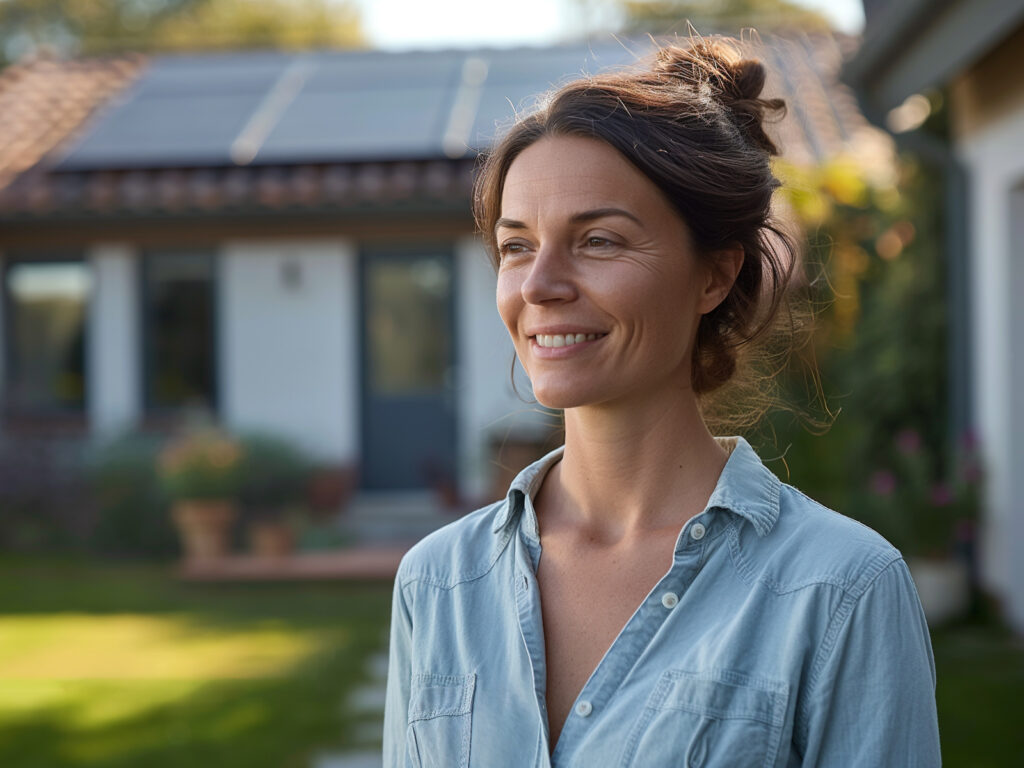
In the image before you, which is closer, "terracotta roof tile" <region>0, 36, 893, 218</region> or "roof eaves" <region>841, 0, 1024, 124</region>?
"roof eaves" <region>841, 0, 1024, 124</region>

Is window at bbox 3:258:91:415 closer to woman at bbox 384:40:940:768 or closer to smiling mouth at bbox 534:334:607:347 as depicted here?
woman at bbox 384:40:940:768

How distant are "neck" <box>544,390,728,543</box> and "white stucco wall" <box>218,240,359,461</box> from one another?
352 inches

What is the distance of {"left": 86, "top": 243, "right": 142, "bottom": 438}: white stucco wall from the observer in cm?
1091

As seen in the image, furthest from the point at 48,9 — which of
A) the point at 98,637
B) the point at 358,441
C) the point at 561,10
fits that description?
the point at 98,637

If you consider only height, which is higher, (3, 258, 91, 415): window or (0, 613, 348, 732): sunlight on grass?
(3, 258, 91, 415): window

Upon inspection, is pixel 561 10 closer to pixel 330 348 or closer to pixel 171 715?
pixel 330 348

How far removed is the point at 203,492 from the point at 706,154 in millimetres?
8117

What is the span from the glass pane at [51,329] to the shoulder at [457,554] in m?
10.1

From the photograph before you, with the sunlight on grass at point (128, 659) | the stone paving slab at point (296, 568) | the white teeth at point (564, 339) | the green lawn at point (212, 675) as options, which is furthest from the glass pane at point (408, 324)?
the white teeth at point (564, 339)

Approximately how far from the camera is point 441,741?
5.38 feet

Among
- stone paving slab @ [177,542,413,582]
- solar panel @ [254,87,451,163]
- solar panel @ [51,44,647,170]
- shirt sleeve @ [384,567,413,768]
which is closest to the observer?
shirt sleeve @ [384,567,413,768]

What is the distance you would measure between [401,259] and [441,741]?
9296 mm

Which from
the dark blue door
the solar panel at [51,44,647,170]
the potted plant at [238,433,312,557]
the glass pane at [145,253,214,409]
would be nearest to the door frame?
the dark blue door

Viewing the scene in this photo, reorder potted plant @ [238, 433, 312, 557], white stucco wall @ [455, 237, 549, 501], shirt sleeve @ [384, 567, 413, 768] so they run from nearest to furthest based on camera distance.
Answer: shirt sleeve @ [384, 567, 413, 768] → potted plant @ [238, 433, 312, 557] → white stucco wall @ [455, 237, 549, 501]
